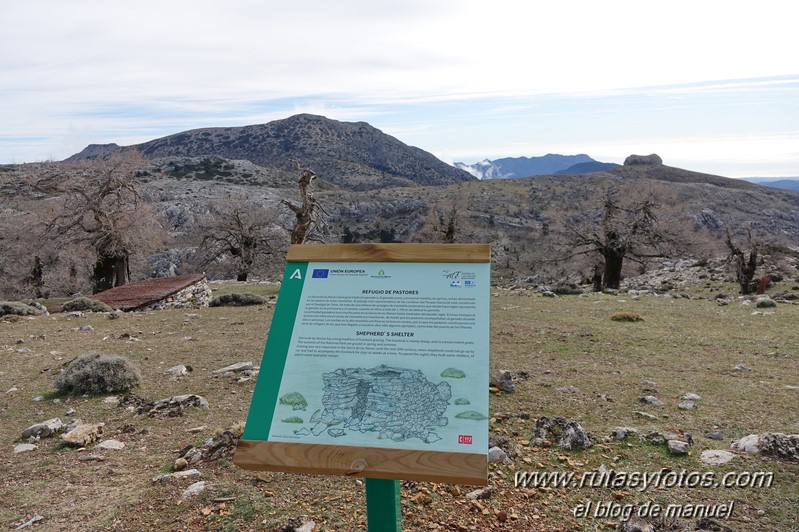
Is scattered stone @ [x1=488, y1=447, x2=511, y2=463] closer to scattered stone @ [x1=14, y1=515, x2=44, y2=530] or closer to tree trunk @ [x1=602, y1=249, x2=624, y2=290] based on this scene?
scattered stone @ [x1=14, y1=515, x2=44, y2=530]

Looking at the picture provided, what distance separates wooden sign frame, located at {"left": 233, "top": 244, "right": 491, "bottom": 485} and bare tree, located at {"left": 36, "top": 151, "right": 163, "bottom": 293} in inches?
1013

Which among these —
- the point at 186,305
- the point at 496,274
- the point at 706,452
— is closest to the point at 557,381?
the point at 706,452

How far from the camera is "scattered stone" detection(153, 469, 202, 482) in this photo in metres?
5.36

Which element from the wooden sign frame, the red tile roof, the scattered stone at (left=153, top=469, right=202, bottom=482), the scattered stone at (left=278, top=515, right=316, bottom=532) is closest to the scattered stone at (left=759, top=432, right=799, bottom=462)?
the wooden sign frame

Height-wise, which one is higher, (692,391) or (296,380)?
(296,380)

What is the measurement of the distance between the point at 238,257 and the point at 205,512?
1255 inches

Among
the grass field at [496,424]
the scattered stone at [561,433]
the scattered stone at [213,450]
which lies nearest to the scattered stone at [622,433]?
the grass field at [496,424]

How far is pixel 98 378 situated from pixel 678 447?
8.27 m

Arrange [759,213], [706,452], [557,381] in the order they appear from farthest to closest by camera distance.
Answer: [759,213]
[557,381]
[706,452]

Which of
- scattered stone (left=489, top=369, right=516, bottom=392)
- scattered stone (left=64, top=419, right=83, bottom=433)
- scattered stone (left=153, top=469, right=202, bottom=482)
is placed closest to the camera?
scattered stone (left=153, top=469, right=202, bottom=482)

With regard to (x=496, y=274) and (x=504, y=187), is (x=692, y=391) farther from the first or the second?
(x=504, y=187)

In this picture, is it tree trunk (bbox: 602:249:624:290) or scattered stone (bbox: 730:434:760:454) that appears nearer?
scattered stone (bbox: 730:434:760:454)

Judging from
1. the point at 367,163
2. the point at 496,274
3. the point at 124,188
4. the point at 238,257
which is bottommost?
the point at 496,274

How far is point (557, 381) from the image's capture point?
8508mm
